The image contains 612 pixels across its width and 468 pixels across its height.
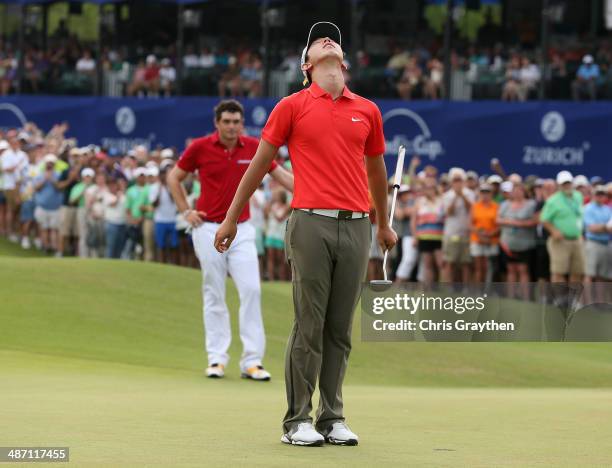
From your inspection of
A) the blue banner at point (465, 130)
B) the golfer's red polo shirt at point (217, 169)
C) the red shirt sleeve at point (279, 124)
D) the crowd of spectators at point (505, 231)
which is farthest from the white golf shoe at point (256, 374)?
the blue banner at point (465, 130)

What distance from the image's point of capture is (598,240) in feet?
67.7

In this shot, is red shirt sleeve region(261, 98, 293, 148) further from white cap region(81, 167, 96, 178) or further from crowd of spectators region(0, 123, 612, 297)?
white cap region(81, 167, 96, 178)

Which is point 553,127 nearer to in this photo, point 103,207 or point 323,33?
point 103,207

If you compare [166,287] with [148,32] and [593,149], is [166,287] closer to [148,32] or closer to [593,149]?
[593,149]

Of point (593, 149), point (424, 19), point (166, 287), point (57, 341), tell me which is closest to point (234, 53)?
point (424, 19)

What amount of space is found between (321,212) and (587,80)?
83.5ft

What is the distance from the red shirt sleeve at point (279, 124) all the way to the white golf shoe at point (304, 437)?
1466mm

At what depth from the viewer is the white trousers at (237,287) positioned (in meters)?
12.2

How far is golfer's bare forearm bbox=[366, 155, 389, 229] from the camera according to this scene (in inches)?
308

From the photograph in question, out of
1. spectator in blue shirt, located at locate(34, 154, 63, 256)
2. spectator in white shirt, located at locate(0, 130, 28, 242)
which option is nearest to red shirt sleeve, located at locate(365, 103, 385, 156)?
spectator in blue shirt, located at locate(34, 154, 63, 256)

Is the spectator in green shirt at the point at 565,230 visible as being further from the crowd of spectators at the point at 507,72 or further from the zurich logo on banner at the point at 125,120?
the zurich logo on banner at the point at 125,120

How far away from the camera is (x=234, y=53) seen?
4034cm

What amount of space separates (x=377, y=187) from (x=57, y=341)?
6.90 metres

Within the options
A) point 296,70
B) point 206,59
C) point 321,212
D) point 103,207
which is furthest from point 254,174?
point 206,59
